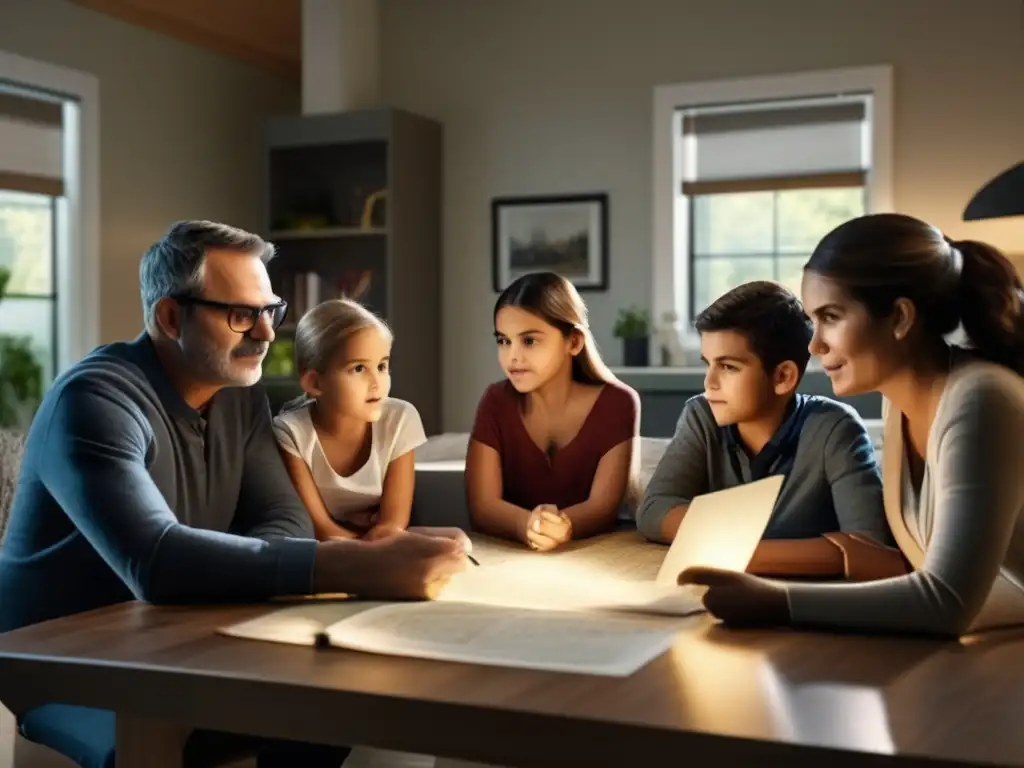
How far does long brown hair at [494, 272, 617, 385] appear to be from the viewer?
190 cm

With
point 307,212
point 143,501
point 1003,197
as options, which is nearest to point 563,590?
point 143,501

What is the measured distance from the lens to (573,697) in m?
0.88

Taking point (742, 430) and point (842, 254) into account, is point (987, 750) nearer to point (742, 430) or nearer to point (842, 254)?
point (842, 254)

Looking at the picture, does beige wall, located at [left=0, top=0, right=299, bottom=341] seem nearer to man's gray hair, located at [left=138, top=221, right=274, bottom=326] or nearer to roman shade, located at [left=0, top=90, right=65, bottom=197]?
roman shade, located at [left=0, top=90, right=65, bottom=197]

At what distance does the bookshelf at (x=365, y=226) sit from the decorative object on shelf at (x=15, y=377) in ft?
3.48

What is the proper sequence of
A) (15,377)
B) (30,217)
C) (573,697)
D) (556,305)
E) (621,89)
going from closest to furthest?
(573,697)
(556,305)
(15,377)
(30,217)
(621,89)

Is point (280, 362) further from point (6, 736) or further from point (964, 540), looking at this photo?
point (964, 540)

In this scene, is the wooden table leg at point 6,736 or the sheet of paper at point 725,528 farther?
the wooden table leg at point 6,736

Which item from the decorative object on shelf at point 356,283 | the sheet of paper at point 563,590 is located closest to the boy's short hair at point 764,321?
the sheet of paper at point 563,590

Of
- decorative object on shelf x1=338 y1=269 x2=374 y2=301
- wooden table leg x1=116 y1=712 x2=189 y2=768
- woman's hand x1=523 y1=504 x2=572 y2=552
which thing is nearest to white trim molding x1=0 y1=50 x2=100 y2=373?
decorative object on shelf x1=338 y1=269 x2=374 y2=301

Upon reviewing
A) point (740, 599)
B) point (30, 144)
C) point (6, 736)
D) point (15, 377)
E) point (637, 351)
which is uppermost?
point (30, 144)

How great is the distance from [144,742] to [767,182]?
4.61 m

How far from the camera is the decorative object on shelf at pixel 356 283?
5.73 metres

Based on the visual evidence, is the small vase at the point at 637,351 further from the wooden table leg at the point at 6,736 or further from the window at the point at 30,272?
the wooden table leg at the point at 6,736
